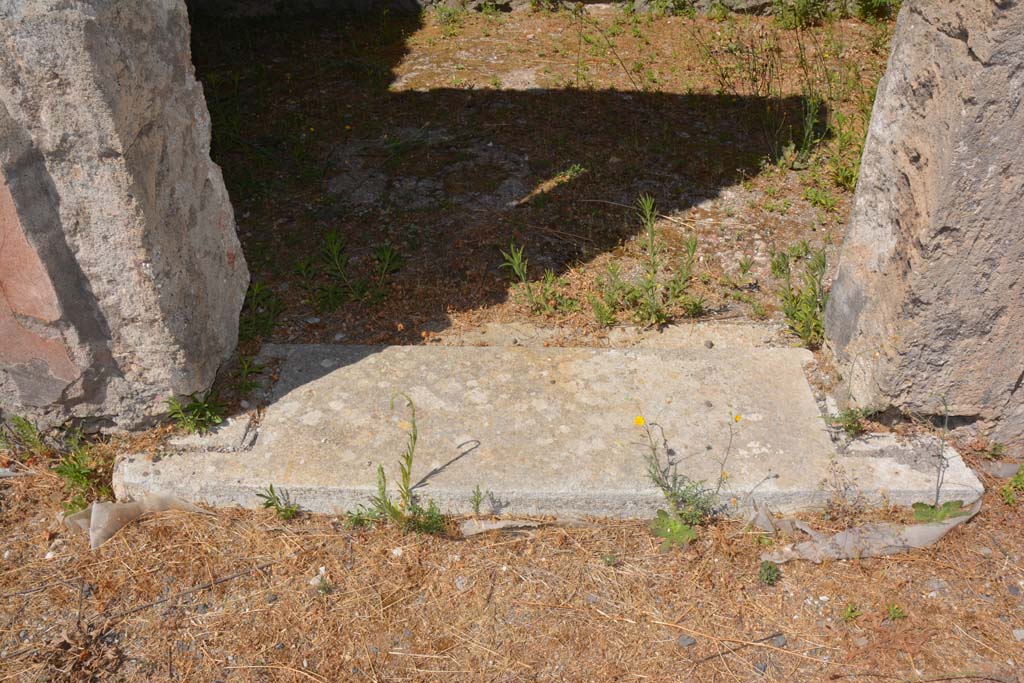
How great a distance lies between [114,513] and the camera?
10.7 feet

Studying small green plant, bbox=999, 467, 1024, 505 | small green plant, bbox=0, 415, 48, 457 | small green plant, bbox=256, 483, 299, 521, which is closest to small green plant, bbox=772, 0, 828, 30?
small green plant, bbox=999, 467, 1024, 505

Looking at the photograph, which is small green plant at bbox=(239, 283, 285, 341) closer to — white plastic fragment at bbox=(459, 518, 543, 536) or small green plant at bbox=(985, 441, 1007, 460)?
white plastic fragment at bbox=(459, 518, 543, 536)

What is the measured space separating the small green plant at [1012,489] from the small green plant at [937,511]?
0.68 feet

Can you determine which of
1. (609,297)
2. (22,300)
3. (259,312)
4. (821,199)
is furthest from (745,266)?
(22,300)

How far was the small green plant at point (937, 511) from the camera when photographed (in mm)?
3199

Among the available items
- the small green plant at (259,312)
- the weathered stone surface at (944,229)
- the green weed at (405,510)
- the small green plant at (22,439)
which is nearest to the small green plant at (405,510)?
the green weed at (405,510)

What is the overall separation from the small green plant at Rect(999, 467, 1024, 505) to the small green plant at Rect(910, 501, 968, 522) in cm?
21

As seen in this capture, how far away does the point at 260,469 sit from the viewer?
130 inches

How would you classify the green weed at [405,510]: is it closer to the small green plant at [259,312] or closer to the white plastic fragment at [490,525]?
the white plastic fragment at [490,525]

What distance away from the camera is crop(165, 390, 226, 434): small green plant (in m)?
3.44

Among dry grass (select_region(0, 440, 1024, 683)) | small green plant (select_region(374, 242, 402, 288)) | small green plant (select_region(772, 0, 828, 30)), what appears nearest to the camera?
dry grass (select_region(0, 440, 1024, 683))

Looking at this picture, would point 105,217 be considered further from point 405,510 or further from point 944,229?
point 944,229

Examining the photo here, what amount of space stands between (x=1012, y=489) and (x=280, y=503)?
9.19ft

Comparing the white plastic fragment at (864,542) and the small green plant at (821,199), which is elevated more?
the small green plant at (821,199)
